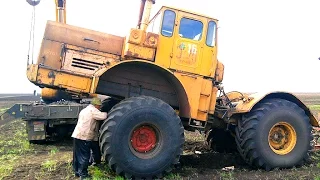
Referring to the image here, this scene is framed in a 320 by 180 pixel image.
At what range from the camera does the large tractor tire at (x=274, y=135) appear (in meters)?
7.19

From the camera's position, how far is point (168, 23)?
7230 millimetres

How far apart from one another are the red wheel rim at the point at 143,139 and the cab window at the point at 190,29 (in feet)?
6.87

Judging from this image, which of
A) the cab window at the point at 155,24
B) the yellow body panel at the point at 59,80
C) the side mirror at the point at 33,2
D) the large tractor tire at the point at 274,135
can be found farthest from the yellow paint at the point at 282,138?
the side mirror at the point at 33,2

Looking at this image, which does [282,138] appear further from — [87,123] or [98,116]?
[87,123]

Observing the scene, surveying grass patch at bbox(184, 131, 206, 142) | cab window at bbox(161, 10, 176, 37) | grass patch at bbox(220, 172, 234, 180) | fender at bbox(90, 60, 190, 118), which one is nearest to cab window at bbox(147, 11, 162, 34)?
cab window at bbox(161, 10, 176, 37)

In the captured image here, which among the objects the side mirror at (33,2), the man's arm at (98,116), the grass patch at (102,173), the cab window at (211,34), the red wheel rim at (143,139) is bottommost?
the grass patch at (102,173)

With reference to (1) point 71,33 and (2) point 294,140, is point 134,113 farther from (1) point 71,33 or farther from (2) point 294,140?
(2) point 294,140

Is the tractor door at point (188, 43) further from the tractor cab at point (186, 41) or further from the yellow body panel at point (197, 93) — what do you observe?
the yellow body panel at point (197, 93)

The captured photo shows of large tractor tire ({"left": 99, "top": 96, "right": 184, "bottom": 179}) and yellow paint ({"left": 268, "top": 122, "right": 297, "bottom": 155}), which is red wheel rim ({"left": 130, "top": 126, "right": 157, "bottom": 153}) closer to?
large tractor tire ({"left": 99, "top": 96, "right": 184, "bottom": 179})

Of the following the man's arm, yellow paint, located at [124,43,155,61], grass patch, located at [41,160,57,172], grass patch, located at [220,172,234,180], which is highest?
yellow paint, located at [124,43,155,61]

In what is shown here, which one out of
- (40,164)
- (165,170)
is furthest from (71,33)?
(165,170)

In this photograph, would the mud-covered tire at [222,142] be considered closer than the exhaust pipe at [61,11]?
No

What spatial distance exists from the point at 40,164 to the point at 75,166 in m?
1.37

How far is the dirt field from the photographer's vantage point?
6.52 meters
